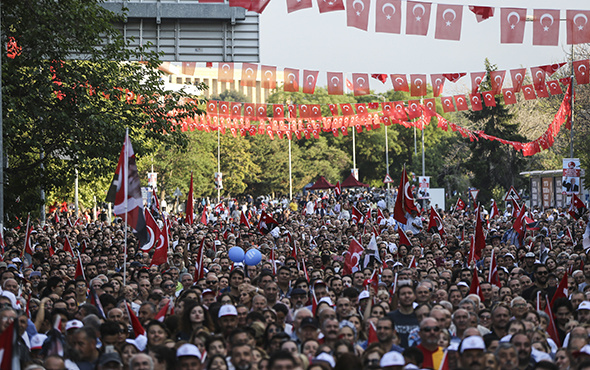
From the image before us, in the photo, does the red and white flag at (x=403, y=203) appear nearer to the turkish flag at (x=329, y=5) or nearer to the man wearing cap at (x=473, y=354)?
the turkish flag at (x=329, y=5)

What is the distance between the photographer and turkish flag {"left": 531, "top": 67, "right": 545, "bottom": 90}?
27781mm

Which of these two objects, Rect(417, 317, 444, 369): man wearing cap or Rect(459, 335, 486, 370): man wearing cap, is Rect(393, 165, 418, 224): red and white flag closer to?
Rect(417, 317, 444, 369): man wearing cap

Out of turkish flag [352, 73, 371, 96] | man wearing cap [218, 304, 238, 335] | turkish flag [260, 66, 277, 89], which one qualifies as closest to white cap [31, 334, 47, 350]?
man wearing cap [218, 304, 238, 335]

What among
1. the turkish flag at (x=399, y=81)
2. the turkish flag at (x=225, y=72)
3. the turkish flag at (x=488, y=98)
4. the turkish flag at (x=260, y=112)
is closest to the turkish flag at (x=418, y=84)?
the turkish flag at (x=399, y=81)

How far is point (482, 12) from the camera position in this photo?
2014 centimetres

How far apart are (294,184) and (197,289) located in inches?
2956

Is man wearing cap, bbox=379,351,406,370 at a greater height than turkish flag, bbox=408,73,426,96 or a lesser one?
lesser

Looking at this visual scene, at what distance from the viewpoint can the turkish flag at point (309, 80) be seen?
93.9 feet

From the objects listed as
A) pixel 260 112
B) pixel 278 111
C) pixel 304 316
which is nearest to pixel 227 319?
pixel 304 316

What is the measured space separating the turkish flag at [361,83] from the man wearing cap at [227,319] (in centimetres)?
1994

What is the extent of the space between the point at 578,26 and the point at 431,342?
48.4 ft

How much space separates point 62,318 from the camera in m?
10.2

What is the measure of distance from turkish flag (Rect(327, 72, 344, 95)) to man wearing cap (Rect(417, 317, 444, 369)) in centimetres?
2037

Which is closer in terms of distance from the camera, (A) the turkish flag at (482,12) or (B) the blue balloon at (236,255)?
(B) the blue balloon at (236,255)
